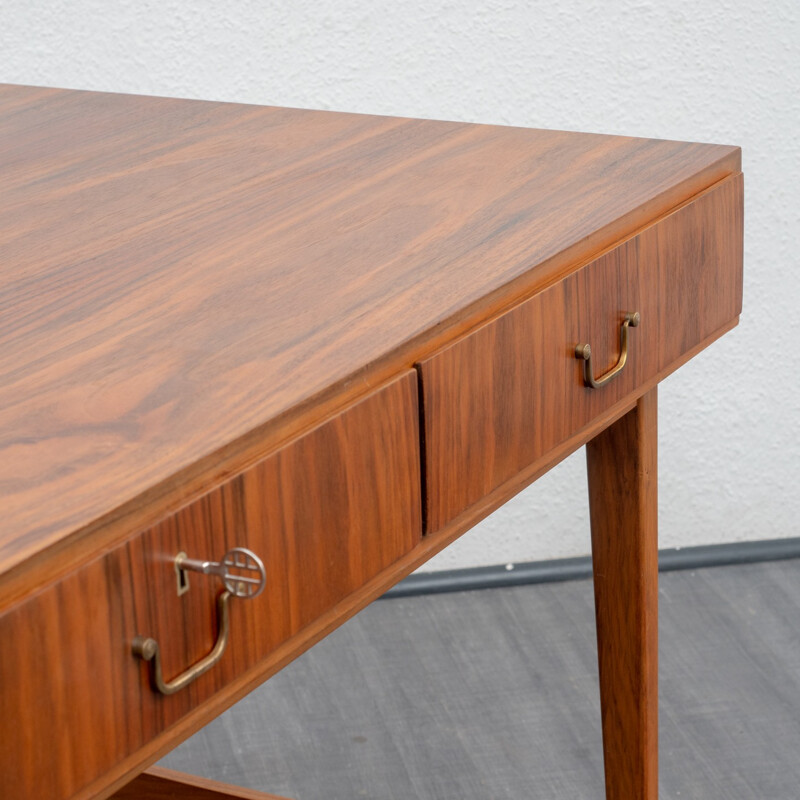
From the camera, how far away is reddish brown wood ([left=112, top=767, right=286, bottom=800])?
1.02 meters

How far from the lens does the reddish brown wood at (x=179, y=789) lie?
102 cm

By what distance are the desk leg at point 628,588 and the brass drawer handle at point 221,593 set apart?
1.50 ft

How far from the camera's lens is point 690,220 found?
0.74 metres

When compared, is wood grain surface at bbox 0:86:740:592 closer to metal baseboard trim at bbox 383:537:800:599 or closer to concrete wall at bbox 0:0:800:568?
concrete wall at bbox 0:0:800:568

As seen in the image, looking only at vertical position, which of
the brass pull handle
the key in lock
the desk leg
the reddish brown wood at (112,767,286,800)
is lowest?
the reddish brown wood at (112,767,286,800)

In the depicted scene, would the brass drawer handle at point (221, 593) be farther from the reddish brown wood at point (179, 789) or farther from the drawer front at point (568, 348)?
the reddish brown wood at point (179, 789)

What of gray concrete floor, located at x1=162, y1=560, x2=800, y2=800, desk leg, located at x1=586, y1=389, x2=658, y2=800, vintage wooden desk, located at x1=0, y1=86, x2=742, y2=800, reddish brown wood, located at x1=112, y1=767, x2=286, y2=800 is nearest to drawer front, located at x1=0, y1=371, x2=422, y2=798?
vintage wooden desk, located at x1=0, y1=86, x2=742, y2=800

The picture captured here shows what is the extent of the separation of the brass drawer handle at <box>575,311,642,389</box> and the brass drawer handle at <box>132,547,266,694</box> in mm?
254

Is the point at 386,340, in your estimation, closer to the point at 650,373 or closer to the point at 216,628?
the point at 216,628

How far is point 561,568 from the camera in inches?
66.4

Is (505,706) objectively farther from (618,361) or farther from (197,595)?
(197,595)

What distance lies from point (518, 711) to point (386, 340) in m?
0.95

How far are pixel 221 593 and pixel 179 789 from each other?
636 millimetres

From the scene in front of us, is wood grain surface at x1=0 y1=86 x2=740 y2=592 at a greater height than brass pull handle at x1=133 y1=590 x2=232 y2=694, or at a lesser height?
greater
